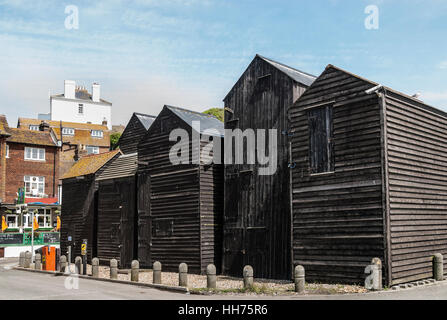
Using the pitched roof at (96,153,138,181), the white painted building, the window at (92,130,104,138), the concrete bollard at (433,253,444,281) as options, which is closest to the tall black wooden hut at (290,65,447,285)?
the concrete bollard at (433,253,444,281)

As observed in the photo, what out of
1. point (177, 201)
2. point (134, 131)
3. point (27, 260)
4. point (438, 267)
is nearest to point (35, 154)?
point (134, 131)

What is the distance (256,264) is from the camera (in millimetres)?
20125

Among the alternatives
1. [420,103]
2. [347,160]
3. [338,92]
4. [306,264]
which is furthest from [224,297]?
[420,103]

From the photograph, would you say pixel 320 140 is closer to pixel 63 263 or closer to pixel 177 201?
pixel 177 201

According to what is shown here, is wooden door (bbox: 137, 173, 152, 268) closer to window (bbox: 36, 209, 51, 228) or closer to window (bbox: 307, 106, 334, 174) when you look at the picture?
window (bbox: 307, 106, 334, 174)

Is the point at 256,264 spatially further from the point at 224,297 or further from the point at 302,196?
the point at 224,297

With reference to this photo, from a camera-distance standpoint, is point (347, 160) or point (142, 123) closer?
point (347, 160)

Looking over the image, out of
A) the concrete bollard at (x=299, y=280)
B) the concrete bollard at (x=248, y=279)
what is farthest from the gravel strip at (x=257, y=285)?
the concrete bollard at (x=248, y=279)

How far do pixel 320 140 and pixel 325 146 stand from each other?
1.13 feet

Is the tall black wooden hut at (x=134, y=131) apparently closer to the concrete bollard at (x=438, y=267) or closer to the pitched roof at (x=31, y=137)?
the concrete bollard at (x=438, y=267)

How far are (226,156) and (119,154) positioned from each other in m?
10.3

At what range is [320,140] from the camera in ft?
57.8

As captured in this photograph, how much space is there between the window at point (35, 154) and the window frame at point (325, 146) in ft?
121

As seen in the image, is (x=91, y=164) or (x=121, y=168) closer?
(x=121, y=168)
